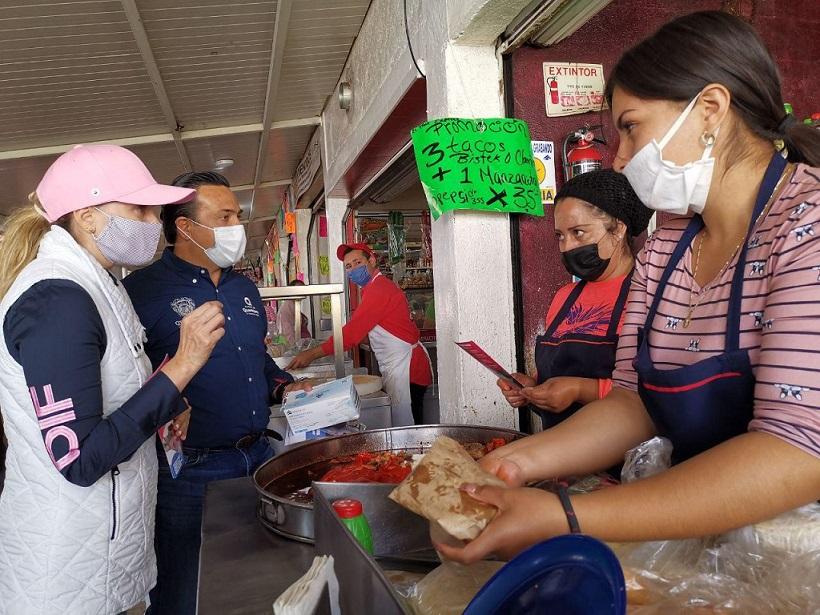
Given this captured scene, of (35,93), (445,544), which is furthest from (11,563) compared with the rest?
(35,93)

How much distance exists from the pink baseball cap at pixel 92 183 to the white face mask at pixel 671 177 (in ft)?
4.63

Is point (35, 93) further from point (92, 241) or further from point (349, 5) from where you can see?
point (92, 241)

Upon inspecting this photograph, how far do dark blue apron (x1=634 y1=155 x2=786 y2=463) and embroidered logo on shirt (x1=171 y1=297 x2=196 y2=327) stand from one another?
1808mm

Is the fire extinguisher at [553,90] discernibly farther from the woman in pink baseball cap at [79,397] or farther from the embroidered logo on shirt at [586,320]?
the woman in pink baseball cap at [79,397]

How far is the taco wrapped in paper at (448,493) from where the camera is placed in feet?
3.06

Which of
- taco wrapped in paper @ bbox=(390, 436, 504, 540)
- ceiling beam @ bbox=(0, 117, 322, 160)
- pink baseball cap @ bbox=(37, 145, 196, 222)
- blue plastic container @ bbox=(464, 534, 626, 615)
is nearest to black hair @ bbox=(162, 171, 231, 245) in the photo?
pink baseball cap @ bbox=(37, 145, 196, 222)

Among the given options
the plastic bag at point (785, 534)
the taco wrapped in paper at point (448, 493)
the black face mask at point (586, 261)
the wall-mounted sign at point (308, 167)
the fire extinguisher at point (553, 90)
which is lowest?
the plastic bag at point (785, 534)

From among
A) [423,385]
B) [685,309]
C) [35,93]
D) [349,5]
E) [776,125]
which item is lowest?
[423,385]

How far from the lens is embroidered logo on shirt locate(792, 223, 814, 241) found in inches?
37.0

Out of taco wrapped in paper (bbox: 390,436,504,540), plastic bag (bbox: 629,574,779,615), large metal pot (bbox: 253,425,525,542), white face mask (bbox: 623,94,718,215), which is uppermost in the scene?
white face mask (bbox: 623,94,718,215)

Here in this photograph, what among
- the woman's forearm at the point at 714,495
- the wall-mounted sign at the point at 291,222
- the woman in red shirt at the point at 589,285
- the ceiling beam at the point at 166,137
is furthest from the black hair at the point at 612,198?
the wall-mounted sign at the point at 291,222

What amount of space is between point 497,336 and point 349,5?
2.94 metres

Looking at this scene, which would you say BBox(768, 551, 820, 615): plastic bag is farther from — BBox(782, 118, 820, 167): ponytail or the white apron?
the white apron

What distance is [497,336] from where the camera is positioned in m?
2.90
